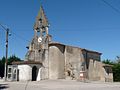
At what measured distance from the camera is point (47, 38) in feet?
136

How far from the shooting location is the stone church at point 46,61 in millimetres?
39156

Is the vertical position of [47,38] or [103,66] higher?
[47,38]

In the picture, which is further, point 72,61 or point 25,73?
point 72,61

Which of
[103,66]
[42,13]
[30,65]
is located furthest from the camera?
[103,66]

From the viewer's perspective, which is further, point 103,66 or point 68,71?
point 103,66

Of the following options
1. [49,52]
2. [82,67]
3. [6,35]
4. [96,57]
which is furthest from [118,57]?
[6,35]

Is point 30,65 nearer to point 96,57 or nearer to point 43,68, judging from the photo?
point 43,68

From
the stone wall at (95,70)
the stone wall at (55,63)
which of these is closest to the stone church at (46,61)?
the stone wall at (55,63)

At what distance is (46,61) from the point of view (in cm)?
4081

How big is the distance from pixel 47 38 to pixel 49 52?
2.32 m

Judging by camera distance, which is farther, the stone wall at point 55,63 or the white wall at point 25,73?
the stone wall at point 55,63

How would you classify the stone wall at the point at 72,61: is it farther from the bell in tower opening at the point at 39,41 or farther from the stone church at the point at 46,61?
the bell in tower opening at the point at 39,41

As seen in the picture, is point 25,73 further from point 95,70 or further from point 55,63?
point 95,70

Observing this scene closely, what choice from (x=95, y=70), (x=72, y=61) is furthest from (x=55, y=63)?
(x=95, y=70)
